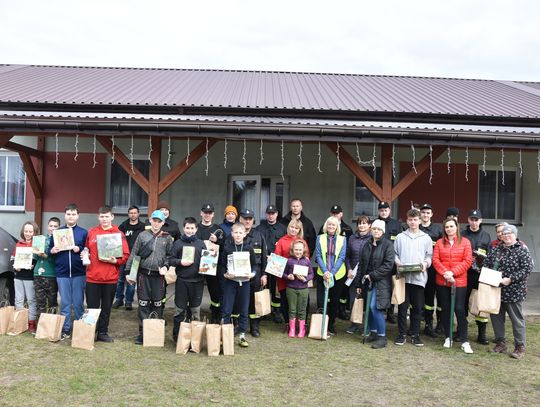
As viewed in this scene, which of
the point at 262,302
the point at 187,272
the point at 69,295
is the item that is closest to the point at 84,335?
the point at 69,295

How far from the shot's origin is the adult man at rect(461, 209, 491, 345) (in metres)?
5.87

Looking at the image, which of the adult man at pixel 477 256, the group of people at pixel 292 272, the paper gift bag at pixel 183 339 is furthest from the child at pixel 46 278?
the adult man at pixel 477 256

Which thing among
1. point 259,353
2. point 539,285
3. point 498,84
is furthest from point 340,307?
point 498,84

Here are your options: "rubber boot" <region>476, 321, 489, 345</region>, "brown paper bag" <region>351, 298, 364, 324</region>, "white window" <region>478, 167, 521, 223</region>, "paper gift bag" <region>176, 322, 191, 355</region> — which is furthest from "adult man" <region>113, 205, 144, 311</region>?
"white window" <region>478, 167, 521, 223</region>

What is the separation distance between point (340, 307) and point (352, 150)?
4.41m

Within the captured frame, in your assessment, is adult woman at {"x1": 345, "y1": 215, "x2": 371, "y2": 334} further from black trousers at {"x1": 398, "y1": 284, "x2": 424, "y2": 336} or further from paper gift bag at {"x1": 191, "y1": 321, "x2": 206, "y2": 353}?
paper gift bag at {"x1": 191, "y1": 321, "x2": 206, "y2": 353}

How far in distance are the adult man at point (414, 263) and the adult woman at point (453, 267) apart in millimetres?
145

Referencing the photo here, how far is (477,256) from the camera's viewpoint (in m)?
5.97

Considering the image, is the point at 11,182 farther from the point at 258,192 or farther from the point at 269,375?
the point at 269,375

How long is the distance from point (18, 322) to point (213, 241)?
2.56 meters

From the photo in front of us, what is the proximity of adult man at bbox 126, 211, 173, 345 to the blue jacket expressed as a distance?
64 centimetres

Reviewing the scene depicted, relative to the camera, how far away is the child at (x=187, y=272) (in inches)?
214

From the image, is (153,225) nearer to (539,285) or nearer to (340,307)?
(340,307)

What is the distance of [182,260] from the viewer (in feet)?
17.6
